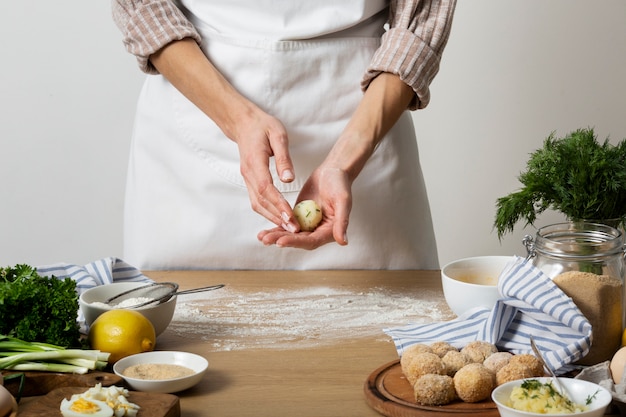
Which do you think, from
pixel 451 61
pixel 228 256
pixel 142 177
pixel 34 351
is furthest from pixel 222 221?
pixel 451 61

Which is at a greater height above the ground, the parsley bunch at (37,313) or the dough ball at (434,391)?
the parsley bunch at (37,313)

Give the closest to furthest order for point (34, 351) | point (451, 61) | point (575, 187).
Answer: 1. point (34, 351)
2. point (575, 187)
3. point (451, 61)

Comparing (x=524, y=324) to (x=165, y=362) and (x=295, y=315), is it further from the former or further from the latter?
(x=165, y=362)

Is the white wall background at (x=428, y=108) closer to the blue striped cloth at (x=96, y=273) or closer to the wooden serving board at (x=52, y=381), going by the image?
the blue striped cloth at (x=96, y=273)

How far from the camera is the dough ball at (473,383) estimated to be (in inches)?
43.5

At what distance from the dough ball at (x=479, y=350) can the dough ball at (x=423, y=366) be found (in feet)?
0.23

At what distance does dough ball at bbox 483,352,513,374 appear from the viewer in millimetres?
1163

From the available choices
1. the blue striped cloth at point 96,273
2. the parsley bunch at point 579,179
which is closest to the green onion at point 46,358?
the blue striped cloth at point 96,273

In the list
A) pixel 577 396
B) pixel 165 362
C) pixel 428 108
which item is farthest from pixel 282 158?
pixel 428 108

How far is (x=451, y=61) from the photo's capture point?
3.17m

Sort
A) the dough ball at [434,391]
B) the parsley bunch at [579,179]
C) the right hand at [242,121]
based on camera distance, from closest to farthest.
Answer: the dough ball at [434,391], the parsley bunch at [579,179], the right hand at [242,121]

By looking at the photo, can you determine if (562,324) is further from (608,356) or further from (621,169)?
(621,169)

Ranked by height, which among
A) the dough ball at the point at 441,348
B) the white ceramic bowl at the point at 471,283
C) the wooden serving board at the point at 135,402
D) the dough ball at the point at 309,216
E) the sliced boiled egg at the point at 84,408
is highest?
the dough ball at the point at 309,216

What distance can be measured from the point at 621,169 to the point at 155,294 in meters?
0.77
